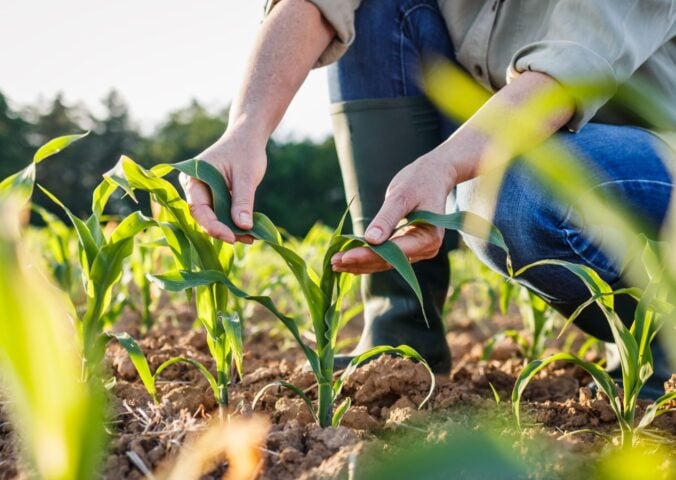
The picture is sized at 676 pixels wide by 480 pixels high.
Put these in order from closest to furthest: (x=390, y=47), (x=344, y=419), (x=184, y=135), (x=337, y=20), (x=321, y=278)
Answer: (x=321, y=278)
(x=344, y=419)
(x=337, y=20)
(x=390, y=47)
(x=184, y=135)

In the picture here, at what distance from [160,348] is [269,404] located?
617 mm

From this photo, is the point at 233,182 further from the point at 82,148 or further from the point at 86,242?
the point at 82,148

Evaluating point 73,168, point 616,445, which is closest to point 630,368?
point 616,445

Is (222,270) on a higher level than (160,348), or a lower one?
higher

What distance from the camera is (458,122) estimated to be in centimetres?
195

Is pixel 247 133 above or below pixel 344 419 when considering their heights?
above

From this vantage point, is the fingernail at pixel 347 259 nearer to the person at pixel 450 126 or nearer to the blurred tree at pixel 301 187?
the person at pixel 450 126

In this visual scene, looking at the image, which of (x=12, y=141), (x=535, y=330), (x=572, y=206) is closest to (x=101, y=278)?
(x=572, y=206)

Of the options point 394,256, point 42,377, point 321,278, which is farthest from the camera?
point 321,278

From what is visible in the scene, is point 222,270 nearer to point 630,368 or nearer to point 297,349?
point 630,368

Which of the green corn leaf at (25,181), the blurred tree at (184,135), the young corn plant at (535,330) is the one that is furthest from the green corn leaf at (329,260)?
the blurred tree at (184,135)

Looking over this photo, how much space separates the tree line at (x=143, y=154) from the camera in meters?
27.9

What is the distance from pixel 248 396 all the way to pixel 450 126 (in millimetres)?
919

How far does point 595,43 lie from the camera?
148 cm
